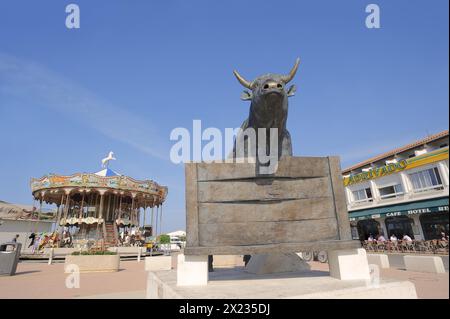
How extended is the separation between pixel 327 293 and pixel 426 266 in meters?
8.78

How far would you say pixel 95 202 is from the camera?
2900 centimetres

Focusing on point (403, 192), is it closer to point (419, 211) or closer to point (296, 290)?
point (419, 211)

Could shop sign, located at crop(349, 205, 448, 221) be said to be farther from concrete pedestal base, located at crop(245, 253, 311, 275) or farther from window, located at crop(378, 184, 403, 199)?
concrete pedestal base, located at crop(245, 253, 311, 275)

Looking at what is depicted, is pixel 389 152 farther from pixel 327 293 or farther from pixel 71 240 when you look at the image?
pixel 71 240

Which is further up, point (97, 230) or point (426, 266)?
point (97, 230)

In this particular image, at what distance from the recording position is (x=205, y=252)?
359cm

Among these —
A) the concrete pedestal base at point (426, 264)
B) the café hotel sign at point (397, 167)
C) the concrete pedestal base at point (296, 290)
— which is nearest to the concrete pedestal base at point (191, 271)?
the concrete pedestal base at point (296, 290)

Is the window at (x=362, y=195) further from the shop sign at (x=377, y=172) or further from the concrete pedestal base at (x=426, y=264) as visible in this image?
the concrete pedestal base at (x=426, y=264)

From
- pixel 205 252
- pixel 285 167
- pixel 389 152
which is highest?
pixel 389 152

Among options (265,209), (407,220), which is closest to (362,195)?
(407,220)

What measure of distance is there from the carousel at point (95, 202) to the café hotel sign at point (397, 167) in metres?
21.0
